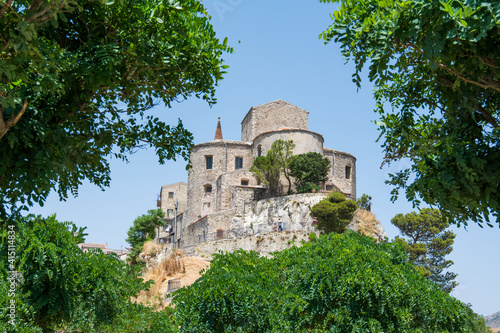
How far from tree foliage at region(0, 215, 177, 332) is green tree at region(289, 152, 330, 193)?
29685 millimetres

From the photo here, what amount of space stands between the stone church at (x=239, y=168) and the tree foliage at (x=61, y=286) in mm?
29396

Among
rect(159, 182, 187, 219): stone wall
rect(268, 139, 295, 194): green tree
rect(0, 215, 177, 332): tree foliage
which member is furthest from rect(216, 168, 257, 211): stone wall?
rect(0, 215, 177, 332): tree foliage

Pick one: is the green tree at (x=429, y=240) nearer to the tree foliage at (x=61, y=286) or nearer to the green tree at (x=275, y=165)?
the green tree at (x=275, y=165)

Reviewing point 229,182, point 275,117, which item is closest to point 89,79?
point 229,182

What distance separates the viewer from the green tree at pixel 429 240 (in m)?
48.2

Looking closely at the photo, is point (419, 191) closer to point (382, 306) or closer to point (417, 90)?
point (417, 90)

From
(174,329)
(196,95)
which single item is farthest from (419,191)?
(174,329)

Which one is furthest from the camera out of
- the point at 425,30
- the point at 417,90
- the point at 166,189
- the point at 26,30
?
the point at 166,189

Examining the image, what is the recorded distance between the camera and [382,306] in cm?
1206

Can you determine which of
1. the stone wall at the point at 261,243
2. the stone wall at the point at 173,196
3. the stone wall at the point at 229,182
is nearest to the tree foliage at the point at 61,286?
the stone wall at the point at 261,243

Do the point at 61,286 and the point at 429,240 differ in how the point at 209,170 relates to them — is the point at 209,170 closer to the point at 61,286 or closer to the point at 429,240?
the point at 429,240

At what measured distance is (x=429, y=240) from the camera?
164 ft

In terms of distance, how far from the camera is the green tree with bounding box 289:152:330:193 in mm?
42750

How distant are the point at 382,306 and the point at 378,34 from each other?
7.74 m
